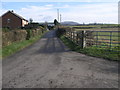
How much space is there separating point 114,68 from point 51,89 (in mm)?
3633

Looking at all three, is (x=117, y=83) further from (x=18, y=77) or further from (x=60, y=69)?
(x=18, y=77)

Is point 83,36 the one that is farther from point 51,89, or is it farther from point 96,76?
point 51,89

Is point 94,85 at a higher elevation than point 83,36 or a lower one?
lower

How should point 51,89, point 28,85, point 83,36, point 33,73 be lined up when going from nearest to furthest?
point 51,89
point 28,85
point 33,73
point 83,36

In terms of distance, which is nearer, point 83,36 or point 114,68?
point 114,68

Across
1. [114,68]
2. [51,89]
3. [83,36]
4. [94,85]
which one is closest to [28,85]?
[51,89]

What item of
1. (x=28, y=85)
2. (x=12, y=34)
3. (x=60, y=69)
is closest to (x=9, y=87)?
(x=28, y=85)

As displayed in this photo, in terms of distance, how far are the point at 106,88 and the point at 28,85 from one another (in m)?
2.52

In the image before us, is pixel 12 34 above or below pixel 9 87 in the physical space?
above

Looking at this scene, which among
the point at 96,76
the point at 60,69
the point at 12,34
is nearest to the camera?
the point at 96,76

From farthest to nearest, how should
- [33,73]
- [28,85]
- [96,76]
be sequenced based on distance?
1. [33,73]
2. [96,76]
3. [28,85]

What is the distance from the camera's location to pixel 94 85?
545 centimetres

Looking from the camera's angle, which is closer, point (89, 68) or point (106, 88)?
point (106, 88)

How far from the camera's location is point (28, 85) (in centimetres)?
559
